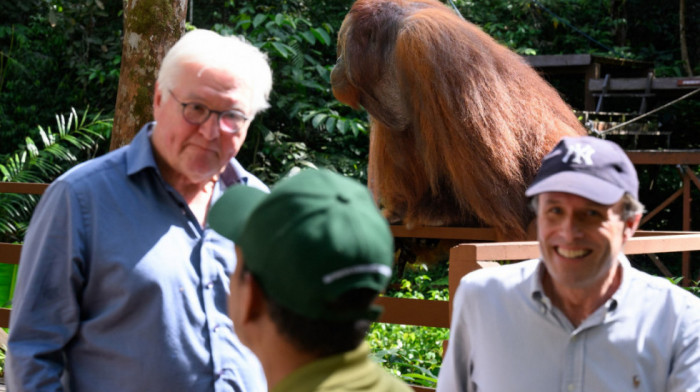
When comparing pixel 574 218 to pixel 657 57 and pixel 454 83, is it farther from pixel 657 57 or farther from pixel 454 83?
pixel 657 57

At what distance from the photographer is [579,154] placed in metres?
1.53

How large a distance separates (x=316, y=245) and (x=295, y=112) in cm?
608

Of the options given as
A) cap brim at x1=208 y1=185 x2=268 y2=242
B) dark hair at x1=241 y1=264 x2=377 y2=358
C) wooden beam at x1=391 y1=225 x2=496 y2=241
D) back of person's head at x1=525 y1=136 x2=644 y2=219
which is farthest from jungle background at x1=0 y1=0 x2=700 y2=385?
dark hair at x1=241 y1=264 x2=377 y2=358

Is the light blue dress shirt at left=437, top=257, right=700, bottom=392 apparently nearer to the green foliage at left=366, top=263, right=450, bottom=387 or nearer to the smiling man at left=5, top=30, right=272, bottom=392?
the smiling man at left=5, top=30, right=272, bottom=392

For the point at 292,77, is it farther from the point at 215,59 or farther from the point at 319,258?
the point at 319,258

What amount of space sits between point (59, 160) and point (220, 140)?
7009 mm

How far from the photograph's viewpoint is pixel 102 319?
151 cm

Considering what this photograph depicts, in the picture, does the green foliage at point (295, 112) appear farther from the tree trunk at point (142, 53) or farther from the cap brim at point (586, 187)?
the cap brim at point (586, 187)

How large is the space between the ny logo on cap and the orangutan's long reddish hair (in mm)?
1713

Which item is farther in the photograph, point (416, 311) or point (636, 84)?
point (636, 84)

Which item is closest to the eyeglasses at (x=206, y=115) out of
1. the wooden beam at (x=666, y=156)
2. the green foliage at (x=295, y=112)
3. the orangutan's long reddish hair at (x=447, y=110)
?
the orangutan's long reddish hair at (x=447, y=110)

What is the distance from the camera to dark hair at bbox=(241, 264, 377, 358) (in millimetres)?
985

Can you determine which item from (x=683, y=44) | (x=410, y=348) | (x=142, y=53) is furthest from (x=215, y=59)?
(x=683, y=44)

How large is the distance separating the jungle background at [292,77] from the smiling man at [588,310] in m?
2.27
